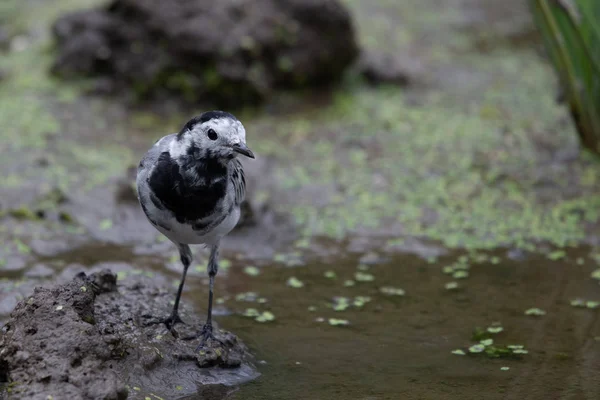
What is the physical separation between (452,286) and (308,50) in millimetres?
4271

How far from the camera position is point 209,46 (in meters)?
8.89

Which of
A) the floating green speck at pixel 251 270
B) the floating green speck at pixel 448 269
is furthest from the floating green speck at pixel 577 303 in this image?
the floating green speck at pixel 251 270

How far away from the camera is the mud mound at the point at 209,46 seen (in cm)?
900

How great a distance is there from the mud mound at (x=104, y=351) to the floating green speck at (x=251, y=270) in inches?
50.4

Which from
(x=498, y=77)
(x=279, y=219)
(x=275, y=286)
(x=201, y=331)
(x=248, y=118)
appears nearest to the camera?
(x=201, y=331)

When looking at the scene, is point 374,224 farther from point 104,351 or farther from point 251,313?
point 104,351

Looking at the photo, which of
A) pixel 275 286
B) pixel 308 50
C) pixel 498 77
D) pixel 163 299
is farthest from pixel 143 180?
pixel 498 77

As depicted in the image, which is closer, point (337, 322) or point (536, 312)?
point (337, 322)

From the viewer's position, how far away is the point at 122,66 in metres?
9.26

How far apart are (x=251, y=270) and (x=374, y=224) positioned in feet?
4.54

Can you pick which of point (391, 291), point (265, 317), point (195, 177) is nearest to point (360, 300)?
point (391, 291)

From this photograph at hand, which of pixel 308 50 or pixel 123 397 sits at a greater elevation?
pixel 308 50

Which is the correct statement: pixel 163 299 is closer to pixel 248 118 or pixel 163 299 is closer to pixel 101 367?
pixel 101 367

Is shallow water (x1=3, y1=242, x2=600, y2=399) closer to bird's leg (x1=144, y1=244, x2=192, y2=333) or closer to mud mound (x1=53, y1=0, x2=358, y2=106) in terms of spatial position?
bird's leg (x1=144, y1=244, x2=192, y2=333)
